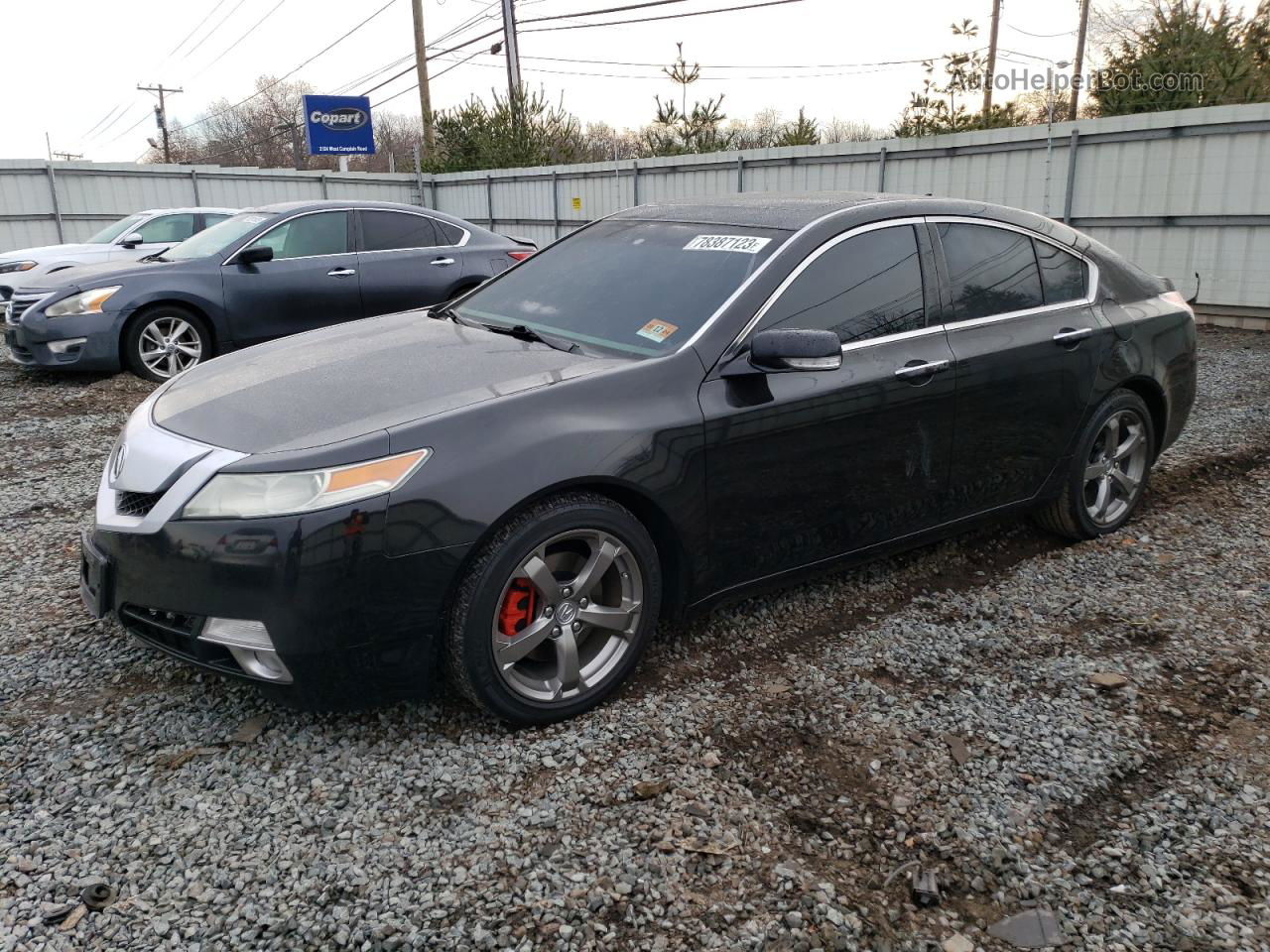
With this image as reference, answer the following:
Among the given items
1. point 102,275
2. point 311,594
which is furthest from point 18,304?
point 311,594

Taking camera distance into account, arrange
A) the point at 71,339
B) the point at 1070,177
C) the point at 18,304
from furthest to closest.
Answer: the point at 1070,177 → the point at 18,304 → the point at 71,339

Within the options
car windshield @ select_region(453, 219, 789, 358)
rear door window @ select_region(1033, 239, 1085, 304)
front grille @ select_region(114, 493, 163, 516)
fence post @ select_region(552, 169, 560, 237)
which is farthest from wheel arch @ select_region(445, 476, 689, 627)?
fence post @ select_region(552, 169, 560, 237)

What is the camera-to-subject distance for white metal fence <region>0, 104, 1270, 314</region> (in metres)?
11.3

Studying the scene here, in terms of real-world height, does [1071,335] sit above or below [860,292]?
below

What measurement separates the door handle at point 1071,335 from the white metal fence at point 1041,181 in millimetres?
8531

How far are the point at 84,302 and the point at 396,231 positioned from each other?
278 centimetres

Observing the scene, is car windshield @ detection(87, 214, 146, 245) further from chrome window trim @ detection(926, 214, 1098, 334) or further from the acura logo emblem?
chrome window trim @ detection(926, 214, 1098, 334)

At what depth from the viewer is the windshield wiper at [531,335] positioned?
3.65m

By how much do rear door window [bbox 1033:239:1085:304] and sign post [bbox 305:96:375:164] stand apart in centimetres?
2582

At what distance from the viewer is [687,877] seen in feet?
8.32

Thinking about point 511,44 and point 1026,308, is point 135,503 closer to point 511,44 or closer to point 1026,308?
point 1026,308

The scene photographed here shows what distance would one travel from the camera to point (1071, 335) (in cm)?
443

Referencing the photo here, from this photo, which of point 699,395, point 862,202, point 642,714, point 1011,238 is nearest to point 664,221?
point 862,202

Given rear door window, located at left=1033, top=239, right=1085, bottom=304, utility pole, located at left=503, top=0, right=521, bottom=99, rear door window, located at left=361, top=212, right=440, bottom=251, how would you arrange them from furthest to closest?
utility pole, located at left=503, top=0, right=521, bottom=99 < rear door window, located at left=361, top=212, right=440, bottom=251 < rear door window, located at left=1033, top=239, right=1085, bottom=304
